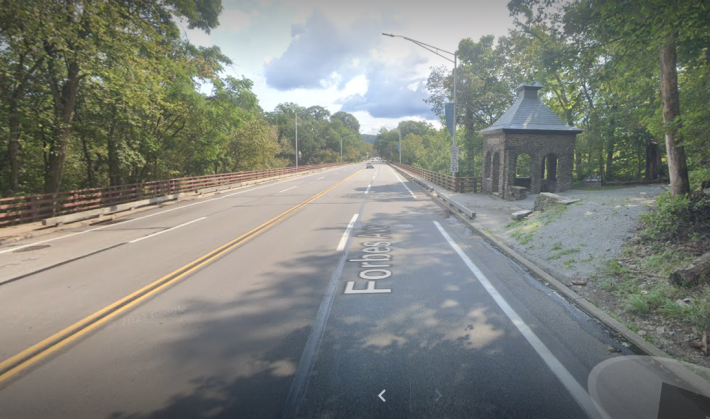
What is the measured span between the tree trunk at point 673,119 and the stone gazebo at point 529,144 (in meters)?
9.12

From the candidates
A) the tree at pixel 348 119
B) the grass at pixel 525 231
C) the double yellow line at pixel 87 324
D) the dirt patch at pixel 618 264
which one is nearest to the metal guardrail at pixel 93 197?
the double yellow line at pixel 87 324

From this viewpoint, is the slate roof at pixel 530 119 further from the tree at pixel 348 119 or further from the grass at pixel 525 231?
the tree at pixel 348 119

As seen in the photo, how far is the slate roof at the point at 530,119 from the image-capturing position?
1945 centimetres

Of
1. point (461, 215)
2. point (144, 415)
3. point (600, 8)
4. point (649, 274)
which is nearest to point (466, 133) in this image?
point (461, 215)

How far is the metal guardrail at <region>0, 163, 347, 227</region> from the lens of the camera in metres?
13.1

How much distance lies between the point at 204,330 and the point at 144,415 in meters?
1.58

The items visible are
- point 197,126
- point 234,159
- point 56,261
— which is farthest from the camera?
point 234,159

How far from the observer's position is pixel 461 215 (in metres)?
14.2

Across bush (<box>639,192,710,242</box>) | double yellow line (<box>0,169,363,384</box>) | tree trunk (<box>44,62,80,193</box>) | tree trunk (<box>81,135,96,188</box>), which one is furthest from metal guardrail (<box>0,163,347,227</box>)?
bush (<box>639,192,710,242</box>)

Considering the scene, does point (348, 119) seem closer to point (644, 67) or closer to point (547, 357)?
point (644, 67)

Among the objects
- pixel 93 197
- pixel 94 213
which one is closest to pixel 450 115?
pixel 94 213

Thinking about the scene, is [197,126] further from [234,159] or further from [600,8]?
[600,8]

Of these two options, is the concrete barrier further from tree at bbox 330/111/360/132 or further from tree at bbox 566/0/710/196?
tree at bbox 330/111/360/132

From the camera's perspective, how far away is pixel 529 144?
19734 mm
